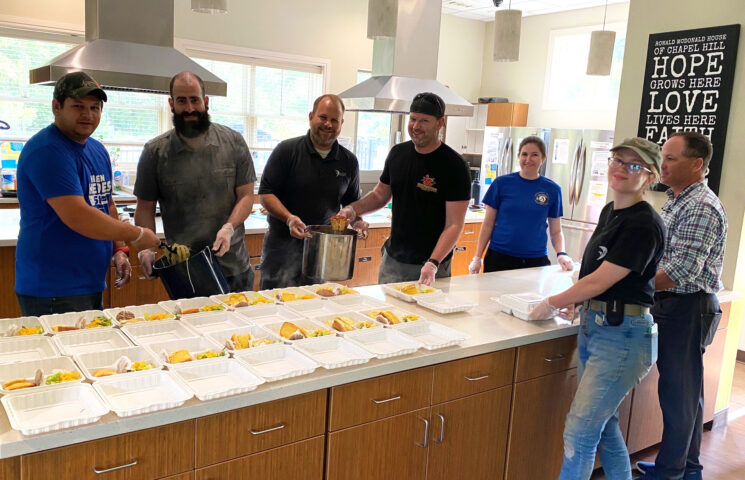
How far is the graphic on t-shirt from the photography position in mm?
3706

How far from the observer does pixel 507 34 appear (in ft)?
12.2

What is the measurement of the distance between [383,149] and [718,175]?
5234 millimetres

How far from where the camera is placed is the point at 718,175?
335 cm

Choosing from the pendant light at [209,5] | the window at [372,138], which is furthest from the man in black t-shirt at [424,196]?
the window at [372,138]

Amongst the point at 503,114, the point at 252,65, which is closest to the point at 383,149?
the point at 503,114

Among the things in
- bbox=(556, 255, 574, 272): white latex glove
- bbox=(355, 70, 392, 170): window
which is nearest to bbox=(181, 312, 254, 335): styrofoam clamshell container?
bbox=(556, 255, 574, 272): white latex glove

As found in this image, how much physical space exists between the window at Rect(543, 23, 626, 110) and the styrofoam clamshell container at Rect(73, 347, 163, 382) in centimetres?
671

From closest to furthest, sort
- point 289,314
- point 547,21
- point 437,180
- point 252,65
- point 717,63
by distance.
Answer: point 289,314 → point 437,180 → point 717,63 → point 252,65 → point 547,21

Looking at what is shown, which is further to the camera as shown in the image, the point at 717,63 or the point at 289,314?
the point at 717,63

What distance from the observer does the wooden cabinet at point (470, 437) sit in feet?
6.94

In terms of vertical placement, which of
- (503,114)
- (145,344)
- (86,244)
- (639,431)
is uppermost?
(503,114)

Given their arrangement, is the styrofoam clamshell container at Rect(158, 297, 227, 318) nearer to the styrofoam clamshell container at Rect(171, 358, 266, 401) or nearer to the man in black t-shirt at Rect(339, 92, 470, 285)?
the styrofoam clamshell container at Rect(171, 358, 266, 401)

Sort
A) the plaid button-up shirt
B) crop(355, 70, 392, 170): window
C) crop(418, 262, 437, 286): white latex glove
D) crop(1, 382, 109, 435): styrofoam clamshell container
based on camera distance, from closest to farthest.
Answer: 1. crop(1, 382, 109, 435): styrofoam clamshell container
2. the plaid button-up shirt
3. crop(418, 262, 437, 286): white latex glove
4. crop(355, 70, 392, 170): window

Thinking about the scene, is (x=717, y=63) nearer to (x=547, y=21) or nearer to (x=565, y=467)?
(x=565, y=467)
